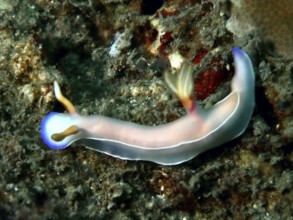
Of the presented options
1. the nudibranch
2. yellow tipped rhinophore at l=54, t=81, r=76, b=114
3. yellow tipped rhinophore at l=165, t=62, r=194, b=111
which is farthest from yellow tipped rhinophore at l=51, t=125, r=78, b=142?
yellow tipped rhinophore at l=165, t=62, r=194, b=111

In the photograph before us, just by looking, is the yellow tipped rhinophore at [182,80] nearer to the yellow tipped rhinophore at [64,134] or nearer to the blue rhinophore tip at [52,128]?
the yellow tipped rhinophore at [64,134]

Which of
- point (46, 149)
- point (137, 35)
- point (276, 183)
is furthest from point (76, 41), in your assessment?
point (276, 183)

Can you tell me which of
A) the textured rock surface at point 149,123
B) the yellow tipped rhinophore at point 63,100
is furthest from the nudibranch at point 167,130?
the textured rock surface at point 149,123

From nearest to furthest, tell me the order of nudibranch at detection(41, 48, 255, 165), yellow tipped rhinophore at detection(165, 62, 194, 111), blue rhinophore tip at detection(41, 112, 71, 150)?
yellow tipped rhinophore at detection(165, 62, 194, 111), nudibranch at detection(41, 48, 255, 165), blue rhinophore tip at detection(41, 112, 71, 150)

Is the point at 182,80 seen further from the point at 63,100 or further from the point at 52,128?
the point at 52,128

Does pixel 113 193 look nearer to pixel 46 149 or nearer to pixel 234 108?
pixel 46 149

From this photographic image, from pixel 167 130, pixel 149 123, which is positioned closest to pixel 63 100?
pixel 149 123

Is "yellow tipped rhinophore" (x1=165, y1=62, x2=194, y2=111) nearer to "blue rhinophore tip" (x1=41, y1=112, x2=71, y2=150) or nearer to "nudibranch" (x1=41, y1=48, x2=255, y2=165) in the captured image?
"nudibranch" (x1=41, y1=48, x2=255, y2=165)
